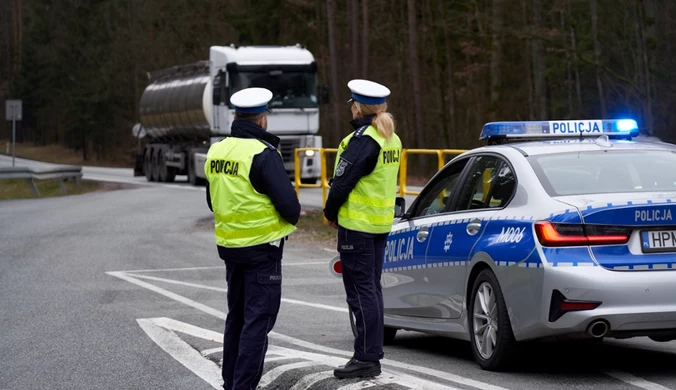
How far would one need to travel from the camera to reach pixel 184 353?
8977 millimetres

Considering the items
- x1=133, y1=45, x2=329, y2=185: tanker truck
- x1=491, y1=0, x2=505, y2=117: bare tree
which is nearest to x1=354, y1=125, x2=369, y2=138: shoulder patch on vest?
x1=133, y1=45, x2=329, y2=185: tanker truck

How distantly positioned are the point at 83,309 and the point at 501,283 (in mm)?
5639

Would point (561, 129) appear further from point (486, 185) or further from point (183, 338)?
point (183, 338)

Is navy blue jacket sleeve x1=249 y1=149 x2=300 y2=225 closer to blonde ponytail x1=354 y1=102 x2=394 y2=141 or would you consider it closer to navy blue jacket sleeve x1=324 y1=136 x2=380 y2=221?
navy blue jacket sleeve x1=324 y1=136 x2=380 y2=221

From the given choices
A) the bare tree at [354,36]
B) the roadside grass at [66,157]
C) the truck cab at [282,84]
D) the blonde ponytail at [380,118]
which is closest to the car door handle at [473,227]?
the blonde ponytail at [380,118]

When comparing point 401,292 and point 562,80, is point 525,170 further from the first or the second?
point 562,80

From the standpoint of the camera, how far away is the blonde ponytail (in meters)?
7.13

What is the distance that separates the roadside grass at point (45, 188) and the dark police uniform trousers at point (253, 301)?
1278 inches

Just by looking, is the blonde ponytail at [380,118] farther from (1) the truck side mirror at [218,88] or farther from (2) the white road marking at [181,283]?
(1) the truck side mirror at [218,88]

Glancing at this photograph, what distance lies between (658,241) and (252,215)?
7.97 feet

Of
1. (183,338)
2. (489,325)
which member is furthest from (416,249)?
(183,338)

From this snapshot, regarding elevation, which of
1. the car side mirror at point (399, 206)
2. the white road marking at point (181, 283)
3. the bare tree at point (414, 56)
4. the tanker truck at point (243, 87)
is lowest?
the white road marking at point (181, 283)

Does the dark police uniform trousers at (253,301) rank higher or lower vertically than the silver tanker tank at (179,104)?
lower

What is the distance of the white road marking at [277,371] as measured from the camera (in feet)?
24.9
